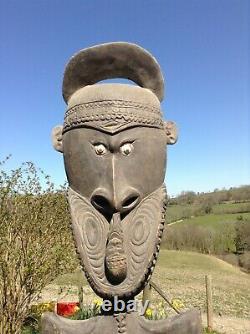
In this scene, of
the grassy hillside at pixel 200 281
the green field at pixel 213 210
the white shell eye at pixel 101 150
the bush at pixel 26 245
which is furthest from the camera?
the green field at pixel 213 210

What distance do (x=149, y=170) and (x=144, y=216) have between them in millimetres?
306

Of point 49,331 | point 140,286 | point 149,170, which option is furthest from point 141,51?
point 49,331

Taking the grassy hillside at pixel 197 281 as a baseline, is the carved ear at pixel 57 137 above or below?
above

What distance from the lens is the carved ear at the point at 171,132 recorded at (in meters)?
2.76

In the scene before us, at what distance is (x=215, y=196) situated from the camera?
1580 inches

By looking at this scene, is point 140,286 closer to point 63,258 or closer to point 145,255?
point 145,255

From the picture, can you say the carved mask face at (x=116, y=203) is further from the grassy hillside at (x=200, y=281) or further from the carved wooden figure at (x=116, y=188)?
the grassy hillside at (x=200, y=281)

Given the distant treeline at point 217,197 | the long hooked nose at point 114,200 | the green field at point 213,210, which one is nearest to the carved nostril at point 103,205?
the long hooked nose at point 114,200

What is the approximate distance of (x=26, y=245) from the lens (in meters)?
6.67

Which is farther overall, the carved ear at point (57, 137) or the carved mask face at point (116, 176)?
the carved ear at point (57, 137)

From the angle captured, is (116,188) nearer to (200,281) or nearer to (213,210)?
(200,281)

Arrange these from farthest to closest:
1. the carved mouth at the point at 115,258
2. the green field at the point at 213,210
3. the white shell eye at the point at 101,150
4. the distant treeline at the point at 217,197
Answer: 1. the distant treeline at the point at 217,197
2. the green field at the point at 213,210
3. the white shell eye at the point at 101,150
4. the carved mouth at the point at 115,258

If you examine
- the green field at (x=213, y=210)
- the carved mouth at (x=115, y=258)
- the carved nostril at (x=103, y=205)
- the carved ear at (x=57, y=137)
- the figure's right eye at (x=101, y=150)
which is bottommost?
the carved mouth at (x=115, y=258)

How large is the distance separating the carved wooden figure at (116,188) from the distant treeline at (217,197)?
35.4 metres
